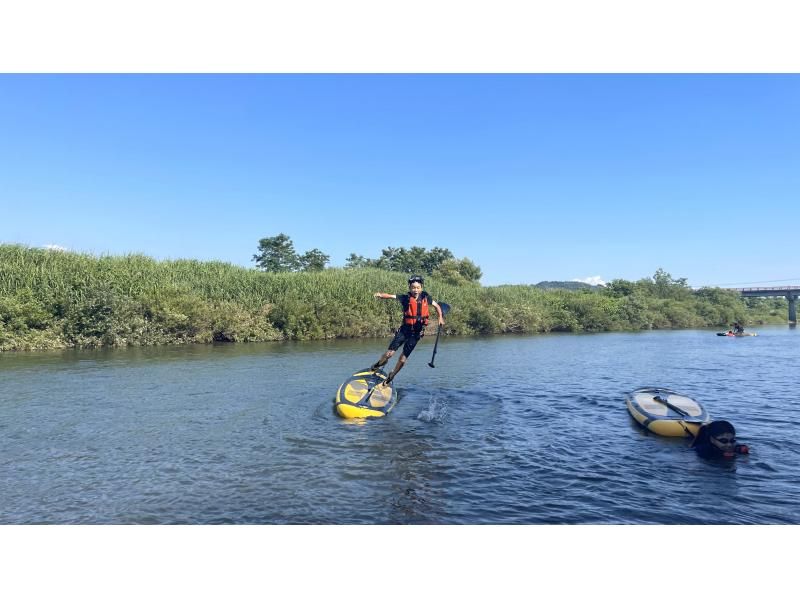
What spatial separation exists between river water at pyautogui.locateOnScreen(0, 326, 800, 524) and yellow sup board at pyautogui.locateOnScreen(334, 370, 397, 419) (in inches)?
15.3

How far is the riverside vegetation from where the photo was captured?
3253cm

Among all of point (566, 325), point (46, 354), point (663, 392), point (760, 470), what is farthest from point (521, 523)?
point (566, 325)

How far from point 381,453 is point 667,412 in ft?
24.3

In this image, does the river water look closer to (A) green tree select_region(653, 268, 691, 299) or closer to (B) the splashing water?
(B) the splashing water

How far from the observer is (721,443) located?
10.5 meters

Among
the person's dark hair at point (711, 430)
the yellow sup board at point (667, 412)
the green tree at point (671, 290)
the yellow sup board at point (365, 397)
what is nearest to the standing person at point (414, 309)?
the yellow sup board at point (365, 397)

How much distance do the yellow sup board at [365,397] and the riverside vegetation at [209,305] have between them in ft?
78.9

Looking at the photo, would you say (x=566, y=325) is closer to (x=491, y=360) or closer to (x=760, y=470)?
(x=491, y=360)

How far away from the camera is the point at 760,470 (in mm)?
9773

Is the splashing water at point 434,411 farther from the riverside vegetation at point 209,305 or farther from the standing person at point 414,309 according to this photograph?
the riverside vegetation at point 209,305

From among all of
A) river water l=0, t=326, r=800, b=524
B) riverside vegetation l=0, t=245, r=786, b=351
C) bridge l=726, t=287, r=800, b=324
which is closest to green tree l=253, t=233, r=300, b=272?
riverside vegetation l=0, t=245, r=786, b=351

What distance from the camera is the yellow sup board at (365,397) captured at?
14.1 m

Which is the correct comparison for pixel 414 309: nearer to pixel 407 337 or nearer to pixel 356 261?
pixel 407 337

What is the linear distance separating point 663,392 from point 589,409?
214 cm
